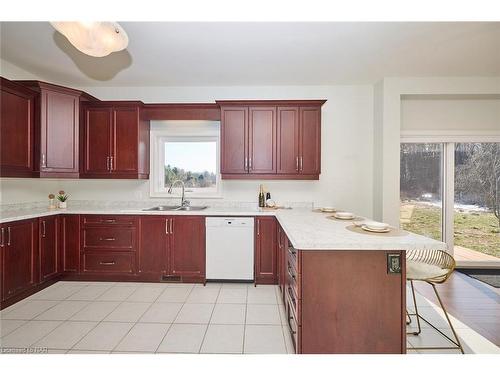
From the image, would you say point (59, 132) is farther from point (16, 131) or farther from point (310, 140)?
point (310, 140)

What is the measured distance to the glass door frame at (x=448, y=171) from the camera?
349 cm

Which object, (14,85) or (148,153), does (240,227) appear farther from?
(14,85)

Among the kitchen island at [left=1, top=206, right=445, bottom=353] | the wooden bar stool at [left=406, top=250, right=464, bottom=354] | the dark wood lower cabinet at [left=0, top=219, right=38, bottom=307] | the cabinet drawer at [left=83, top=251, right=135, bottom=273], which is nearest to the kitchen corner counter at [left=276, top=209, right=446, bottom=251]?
the kitchen island at [left=1, top=206, right=445, bottom=353]

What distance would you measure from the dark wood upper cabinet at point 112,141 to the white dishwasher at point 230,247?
1.37 m

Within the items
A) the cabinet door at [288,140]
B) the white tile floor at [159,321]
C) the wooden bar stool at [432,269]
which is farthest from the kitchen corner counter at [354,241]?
the cabinet door at [288,140]

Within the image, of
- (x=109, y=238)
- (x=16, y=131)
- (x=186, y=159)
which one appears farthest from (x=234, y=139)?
(x=16, y=131)

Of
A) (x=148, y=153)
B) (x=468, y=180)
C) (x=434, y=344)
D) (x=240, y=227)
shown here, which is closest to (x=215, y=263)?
(x=240, y=227)

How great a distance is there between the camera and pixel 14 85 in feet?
8.41

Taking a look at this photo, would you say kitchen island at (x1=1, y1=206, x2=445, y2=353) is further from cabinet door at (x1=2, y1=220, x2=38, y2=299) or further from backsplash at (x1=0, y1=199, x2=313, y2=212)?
backsplash at (x1=0, y1=199, x2=313, y2=212)

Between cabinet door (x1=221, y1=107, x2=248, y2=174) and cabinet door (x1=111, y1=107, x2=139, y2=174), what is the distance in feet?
3.88

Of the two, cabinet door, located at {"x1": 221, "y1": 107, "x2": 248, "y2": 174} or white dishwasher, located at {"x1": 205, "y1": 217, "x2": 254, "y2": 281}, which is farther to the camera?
cabinet door, located at {"x1": 221, "y1": 107, "x2": 248, "y2": 174}

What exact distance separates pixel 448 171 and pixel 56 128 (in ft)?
17.6

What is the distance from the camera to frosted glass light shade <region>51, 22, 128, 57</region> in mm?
1462

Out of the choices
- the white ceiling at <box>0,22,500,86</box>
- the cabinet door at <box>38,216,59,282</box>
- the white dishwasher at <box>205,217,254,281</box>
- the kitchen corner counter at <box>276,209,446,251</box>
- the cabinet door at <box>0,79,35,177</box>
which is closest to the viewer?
the kitchen corner counter at <box>276,209,446,251</box>
